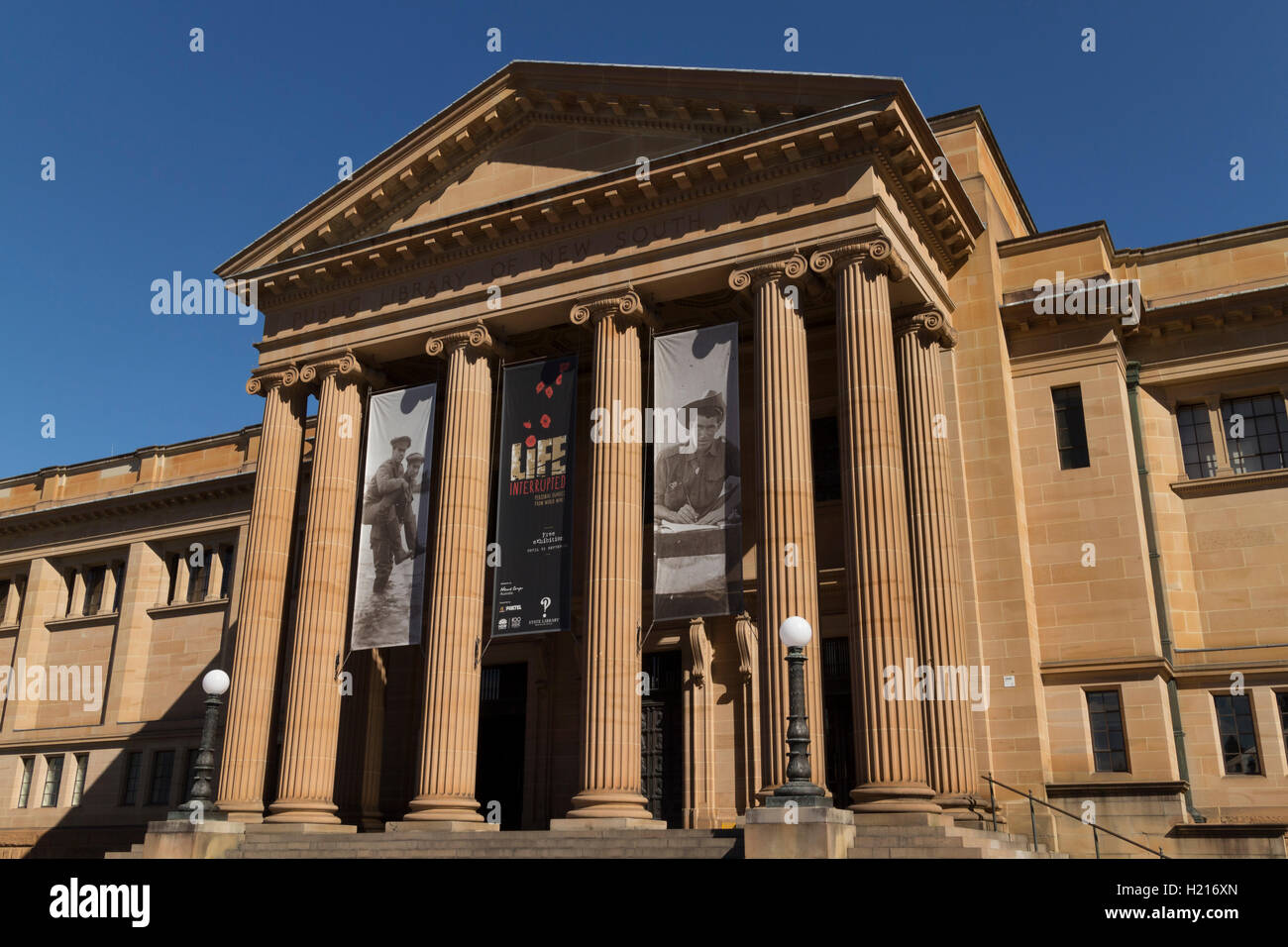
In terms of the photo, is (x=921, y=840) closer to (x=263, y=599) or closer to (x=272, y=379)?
(x=263, y=599)

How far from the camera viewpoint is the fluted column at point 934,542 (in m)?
21.4

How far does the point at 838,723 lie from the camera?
24.2 meters

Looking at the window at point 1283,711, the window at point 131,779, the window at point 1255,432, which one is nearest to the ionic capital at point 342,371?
the window at point 131,779

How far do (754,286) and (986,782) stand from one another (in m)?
10.9

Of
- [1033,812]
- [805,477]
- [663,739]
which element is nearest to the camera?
[805,477]

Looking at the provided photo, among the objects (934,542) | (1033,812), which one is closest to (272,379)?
(934,542)

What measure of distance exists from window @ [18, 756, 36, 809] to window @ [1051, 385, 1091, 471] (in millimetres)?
35773

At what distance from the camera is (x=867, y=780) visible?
19031 millimetres

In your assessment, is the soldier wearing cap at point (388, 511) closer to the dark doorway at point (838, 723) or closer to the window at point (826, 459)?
the window at point (826, 459)

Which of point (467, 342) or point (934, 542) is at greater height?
point (467, 342)

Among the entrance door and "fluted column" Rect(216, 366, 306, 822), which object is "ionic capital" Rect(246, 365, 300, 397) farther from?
the entrance door

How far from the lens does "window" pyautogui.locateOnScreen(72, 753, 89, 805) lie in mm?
37969

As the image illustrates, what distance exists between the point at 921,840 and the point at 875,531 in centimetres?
577
